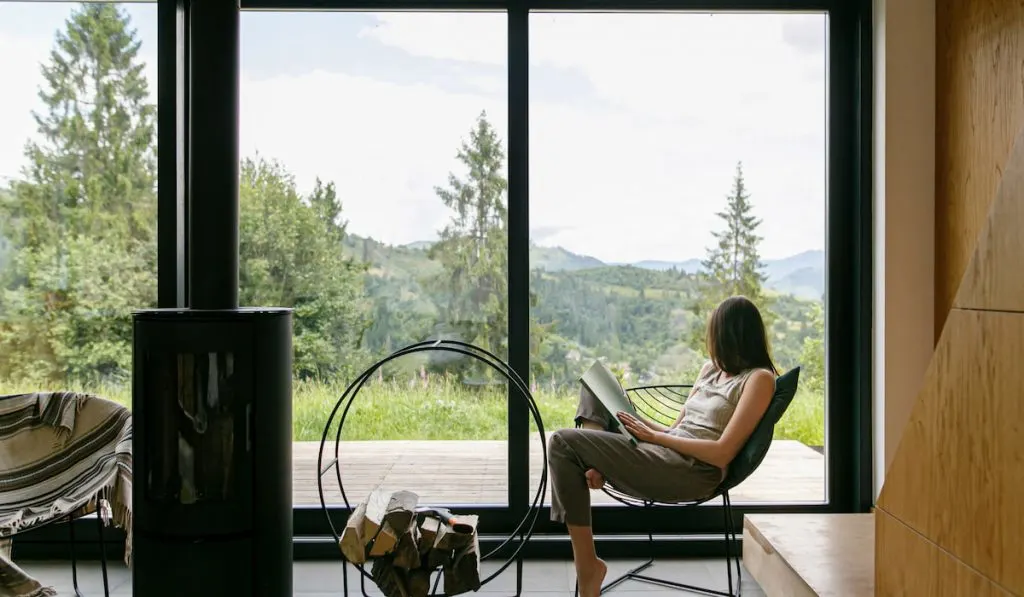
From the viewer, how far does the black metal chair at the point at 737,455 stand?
2635 mm

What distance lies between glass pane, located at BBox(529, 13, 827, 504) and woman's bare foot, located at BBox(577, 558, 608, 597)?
0.67 meters

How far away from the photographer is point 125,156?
3.19 metres

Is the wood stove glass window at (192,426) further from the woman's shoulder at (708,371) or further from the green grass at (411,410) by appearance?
the woman's shoulder at (708,371)

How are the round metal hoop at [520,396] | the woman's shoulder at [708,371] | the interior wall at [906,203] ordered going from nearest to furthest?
the round metal hoop at [520,396]
the woman's shoulder at [708,371]
the interior wall at [906,203]

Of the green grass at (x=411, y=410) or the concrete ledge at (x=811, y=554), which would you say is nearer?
the concrete ledge at (x=811, y=554)

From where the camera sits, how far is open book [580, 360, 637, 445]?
2.72m

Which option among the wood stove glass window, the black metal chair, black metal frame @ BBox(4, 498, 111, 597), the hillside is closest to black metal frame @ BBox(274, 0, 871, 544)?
the hillside

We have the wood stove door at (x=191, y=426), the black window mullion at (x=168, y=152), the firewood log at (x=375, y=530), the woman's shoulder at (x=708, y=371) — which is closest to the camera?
the wood stove door at (x=191, y=426)

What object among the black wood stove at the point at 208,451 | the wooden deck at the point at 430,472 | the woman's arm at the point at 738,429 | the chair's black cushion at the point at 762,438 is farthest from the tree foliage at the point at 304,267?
the chair's black cushion at the point at 762,438

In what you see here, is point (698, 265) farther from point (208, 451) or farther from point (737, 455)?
point (208, 451)

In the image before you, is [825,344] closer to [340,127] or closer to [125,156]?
[340,127]

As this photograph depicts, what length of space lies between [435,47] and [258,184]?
93 cm

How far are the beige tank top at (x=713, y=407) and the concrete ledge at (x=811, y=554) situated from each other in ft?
1.15

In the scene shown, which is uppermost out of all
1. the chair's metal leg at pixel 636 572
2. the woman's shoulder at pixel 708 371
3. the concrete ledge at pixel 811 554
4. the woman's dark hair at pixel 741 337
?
the woman's dark hair at pixel 741 337
